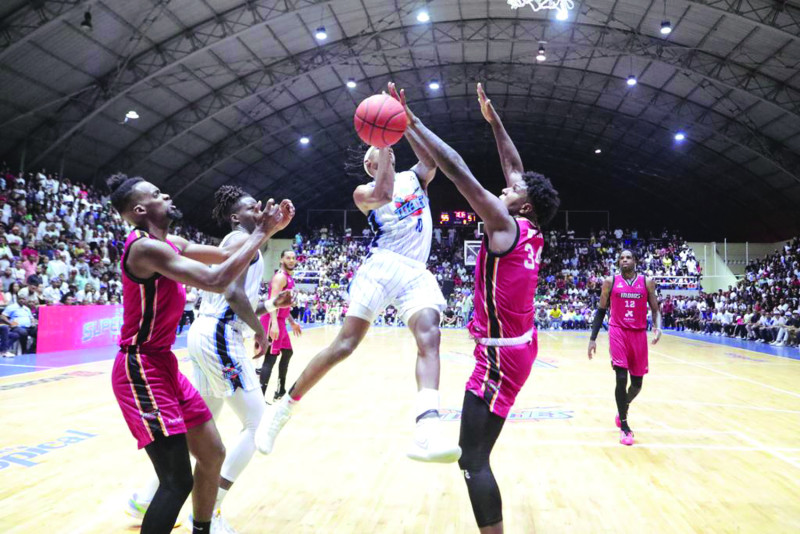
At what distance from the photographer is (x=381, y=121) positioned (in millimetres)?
3416

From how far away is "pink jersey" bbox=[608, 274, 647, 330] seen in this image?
5.80 meters

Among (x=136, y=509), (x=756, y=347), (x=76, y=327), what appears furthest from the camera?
(x=756, y=347)

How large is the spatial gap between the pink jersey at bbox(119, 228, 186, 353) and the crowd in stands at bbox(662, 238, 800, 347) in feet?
61.8

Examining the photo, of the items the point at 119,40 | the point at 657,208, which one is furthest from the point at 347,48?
the point at 657,208

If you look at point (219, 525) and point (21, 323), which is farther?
point (21, 323)

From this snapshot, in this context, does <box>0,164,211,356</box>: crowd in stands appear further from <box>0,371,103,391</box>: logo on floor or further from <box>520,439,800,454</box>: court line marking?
<box>520,439,800,454</box>: court line marking

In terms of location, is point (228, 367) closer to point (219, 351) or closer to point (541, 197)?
point (219, 351)

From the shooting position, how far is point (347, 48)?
2027 centimetres

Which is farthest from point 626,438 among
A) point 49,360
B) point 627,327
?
point 49,360

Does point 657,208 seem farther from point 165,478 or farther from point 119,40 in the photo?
point 165,478

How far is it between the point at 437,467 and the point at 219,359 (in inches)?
80.5

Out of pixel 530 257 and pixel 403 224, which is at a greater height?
pixel 403 224

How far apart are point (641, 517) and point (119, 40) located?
A: 18.2 m

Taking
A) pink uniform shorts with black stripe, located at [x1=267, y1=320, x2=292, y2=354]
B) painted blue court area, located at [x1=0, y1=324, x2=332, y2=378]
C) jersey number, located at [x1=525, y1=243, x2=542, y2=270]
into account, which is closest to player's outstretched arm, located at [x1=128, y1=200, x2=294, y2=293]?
jersey number, located at [x1=525, y1=243, x2=542, y2=270]
